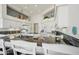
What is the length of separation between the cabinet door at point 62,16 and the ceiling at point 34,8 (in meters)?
0.17

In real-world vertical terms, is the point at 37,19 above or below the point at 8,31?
above

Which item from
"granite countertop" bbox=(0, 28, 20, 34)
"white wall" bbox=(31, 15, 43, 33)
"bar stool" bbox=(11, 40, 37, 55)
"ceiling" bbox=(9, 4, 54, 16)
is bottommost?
"bar stool" bbox=(11, 40, 37, 55)

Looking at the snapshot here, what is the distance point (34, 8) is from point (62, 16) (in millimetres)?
544

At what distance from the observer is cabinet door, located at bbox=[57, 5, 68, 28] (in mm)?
2277

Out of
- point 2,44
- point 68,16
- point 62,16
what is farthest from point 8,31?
point 68,16

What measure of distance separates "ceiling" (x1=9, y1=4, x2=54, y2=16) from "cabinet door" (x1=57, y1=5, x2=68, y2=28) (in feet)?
0.56

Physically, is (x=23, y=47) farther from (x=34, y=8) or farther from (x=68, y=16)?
(x=68, y=16)

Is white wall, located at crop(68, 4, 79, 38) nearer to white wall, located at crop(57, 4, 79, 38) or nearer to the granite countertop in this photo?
white wall, located at crop(57, 4, 79, 38)

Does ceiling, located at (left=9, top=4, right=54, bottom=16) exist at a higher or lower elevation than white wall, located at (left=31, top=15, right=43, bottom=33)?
higher

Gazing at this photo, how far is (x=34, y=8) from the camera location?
233 centimetres

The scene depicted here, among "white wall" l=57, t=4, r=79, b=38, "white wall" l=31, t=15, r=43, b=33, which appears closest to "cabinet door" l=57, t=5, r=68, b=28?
"white wall" l=57, t=4, r=79, b=38

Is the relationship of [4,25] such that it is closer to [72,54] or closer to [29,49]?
[29,49]

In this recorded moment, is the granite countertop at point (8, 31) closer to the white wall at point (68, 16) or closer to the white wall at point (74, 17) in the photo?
the white wall at point (68, 16)

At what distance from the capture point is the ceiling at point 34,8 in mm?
2307
